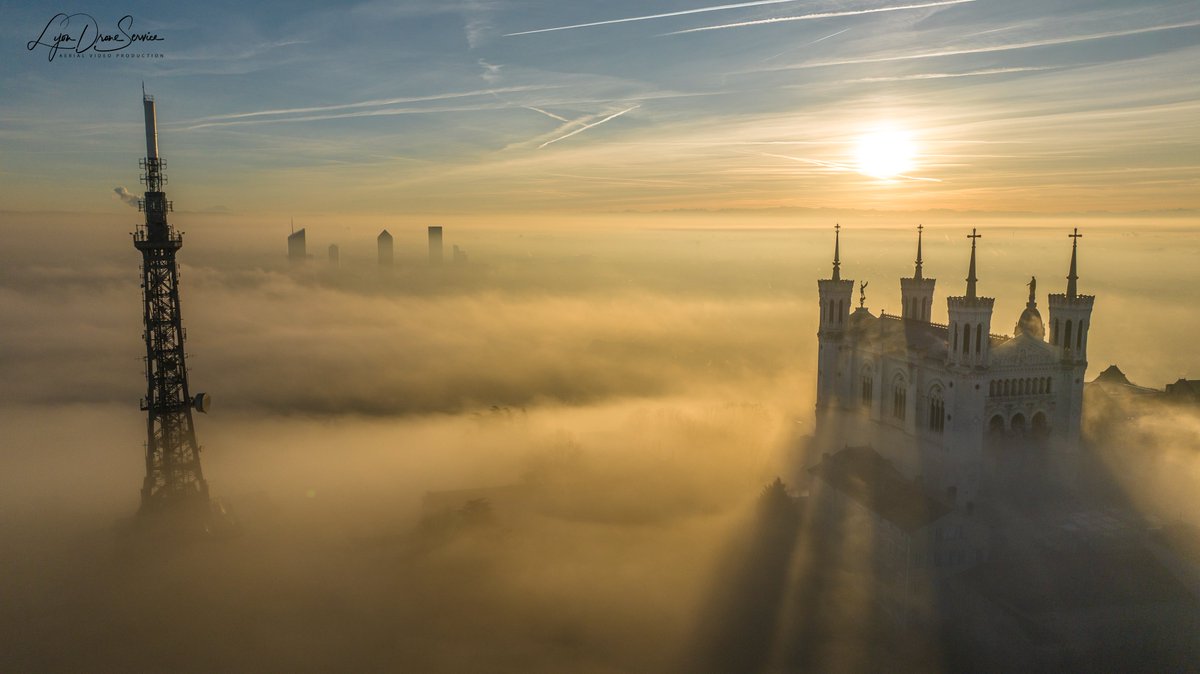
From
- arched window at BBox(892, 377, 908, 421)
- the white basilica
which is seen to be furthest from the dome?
arched window at BBox(892, 377, 908, 421)

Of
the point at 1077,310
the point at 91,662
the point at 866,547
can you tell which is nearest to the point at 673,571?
the point at 866,547

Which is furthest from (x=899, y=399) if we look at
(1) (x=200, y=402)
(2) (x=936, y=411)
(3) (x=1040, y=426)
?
(1) (x=200, y=402)

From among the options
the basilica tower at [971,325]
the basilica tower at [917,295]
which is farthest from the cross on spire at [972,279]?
the basilica tower at [917,295]

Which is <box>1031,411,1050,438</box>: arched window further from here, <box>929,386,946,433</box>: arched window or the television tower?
the television tower

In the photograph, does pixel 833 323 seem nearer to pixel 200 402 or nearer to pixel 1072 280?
pixel 1072 280

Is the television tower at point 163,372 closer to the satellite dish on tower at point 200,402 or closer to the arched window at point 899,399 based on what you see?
the satellite dish on tower at point 200,402

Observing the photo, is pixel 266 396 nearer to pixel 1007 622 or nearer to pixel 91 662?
pixel 91 662

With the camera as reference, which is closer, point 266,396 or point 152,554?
point 152,554

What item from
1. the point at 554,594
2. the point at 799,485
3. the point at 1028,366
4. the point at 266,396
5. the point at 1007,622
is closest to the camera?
the point at 1007,622
